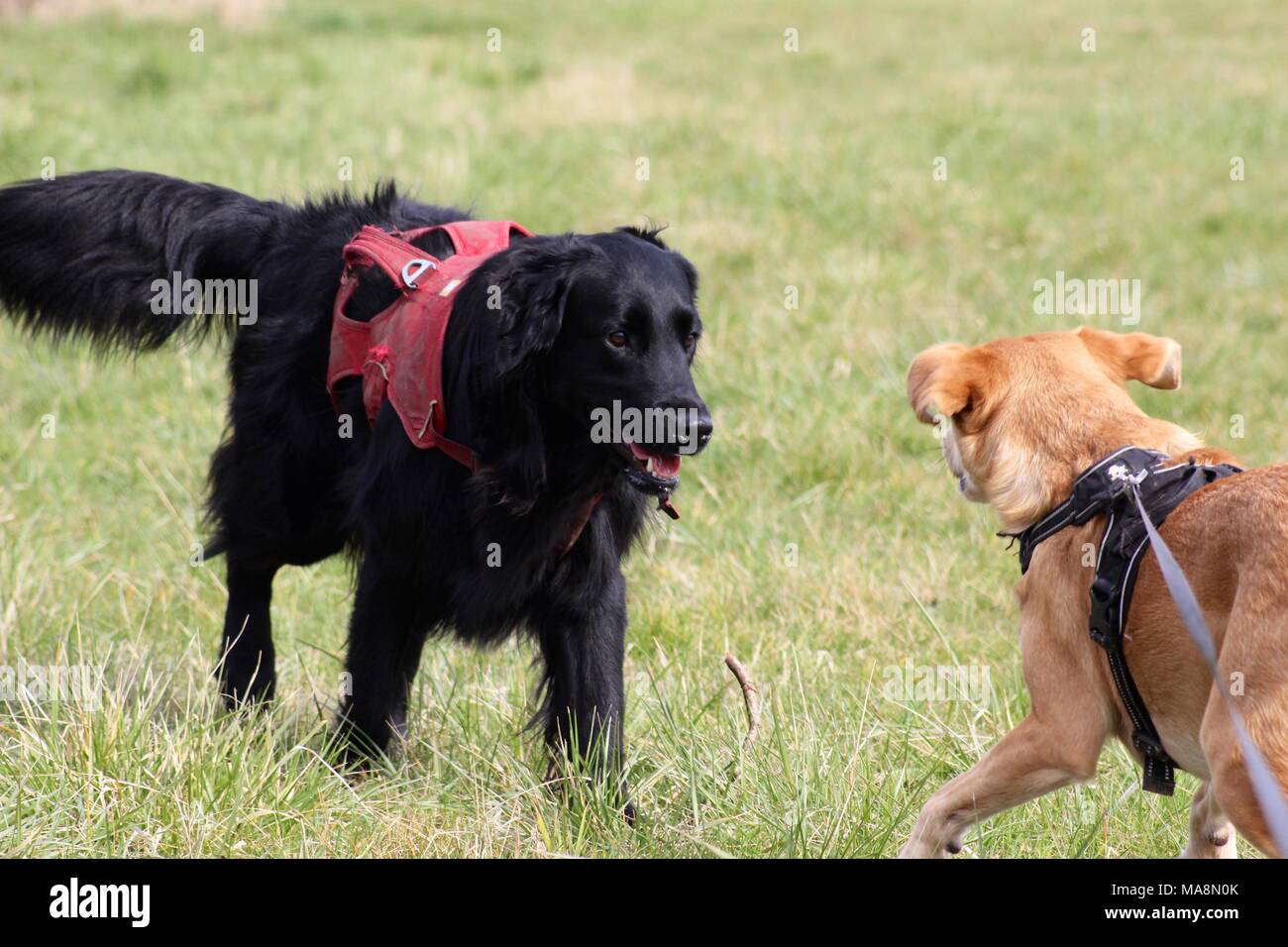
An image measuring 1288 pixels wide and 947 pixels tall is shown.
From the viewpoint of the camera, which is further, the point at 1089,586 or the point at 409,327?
the point at 409,327

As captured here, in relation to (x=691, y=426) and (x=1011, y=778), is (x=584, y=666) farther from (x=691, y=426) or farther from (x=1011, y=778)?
(x=1011, y=778)

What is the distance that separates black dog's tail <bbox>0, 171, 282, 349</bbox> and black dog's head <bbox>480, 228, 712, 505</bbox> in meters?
1.21

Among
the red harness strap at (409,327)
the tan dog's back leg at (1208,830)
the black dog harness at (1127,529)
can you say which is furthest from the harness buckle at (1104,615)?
the red harness strap at (409,327)

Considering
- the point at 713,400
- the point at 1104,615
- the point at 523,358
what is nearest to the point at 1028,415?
the point at 1104,615

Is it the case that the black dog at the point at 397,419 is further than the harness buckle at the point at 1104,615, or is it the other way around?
the black dog at the point at 397,419

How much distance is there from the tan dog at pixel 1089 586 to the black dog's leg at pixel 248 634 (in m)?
2.16

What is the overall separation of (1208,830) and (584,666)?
1544mm

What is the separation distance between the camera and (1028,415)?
123 inches

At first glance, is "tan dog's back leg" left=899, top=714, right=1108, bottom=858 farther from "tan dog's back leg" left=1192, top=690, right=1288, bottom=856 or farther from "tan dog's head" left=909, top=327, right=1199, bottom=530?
"tan dog's head" left=909, top=327, right=1199, bottom=530

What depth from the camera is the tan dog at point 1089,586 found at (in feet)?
8.23

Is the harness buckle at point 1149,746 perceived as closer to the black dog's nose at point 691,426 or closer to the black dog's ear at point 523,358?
the black dog's nose at point 691,426

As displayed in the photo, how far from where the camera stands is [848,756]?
11.7 ft
